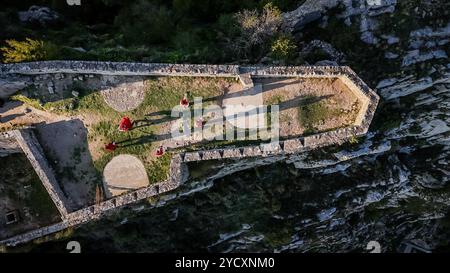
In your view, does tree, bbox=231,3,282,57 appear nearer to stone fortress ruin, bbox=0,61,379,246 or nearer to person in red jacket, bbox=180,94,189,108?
stone fortress ruin, bbox=0,61,379,246

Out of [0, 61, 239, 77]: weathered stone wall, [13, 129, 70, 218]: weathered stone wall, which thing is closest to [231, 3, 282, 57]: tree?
[0, 61, 239, 77]: weathered stone wall

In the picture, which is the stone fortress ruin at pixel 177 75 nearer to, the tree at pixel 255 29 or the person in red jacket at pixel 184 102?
the person in red jacket at pixel 184 102

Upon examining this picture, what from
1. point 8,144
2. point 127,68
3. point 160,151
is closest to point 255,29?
point 127,68

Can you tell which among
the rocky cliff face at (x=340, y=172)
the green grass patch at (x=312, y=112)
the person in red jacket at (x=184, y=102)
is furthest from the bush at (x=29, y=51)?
the green grass patch at (x=312, y=112)

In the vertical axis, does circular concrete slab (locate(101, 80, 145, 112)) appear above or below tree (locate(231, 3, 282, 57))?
below

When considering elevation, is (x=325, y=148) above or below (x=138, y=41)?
below

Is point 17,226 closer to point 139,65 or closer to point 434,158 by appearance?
point 139,65
